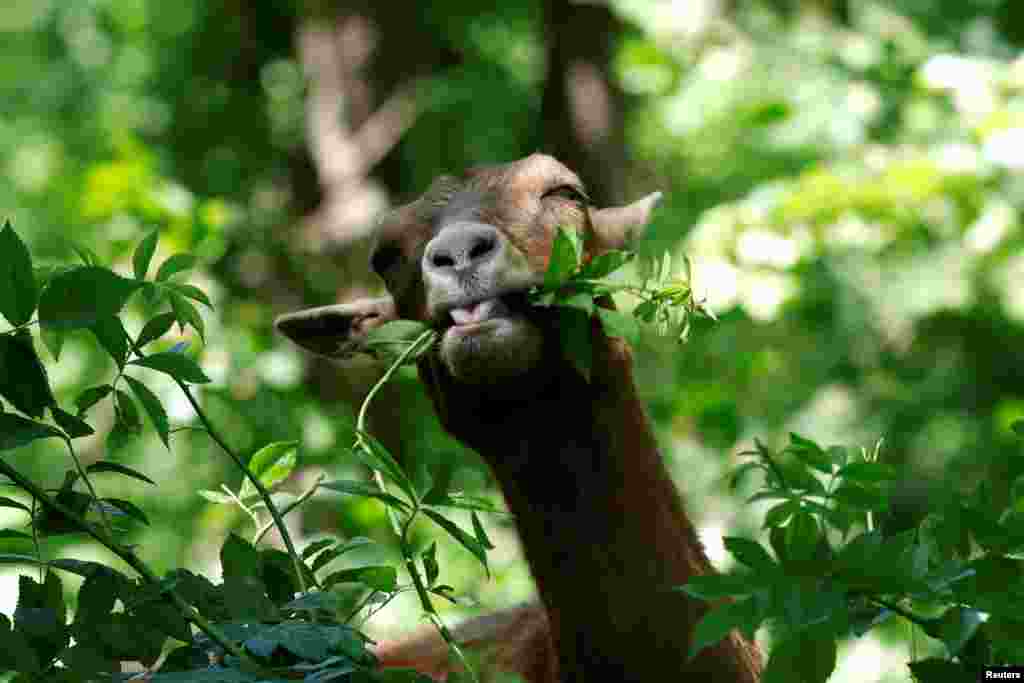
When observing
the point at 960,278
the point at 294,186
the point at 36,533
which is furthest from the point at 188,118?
the point at 36,533

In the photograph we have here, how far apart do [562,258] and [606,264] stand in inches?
4.0

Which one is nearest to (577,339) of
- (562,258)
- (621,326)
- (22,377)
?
(562,258)

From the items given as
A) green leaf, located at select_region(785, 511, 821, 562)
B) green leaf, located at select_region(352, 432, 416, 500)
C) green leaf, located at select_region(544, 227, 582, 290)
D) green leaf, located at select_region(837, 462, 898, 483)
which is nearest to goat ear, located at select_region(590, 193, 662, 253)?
green leaf, located at select_region(544, 227, 582, 290)

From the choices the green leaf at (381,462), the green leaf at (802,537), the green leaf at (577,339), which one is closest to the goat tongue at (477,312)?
the green leaf at (577,339)

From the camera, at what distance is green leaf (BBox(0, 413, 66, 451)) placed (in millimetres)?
2727

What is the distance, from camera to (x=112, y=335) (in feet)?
9.18

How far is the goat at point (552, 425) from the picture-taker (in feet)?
12.4

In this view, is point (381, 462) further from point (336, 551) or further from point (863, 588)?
point (863, 588)

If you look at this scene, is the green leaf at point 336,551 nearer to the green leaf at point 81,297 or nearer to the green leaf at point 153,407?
the green leaf at point 153,407

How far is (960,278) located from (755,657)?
6.07 meters

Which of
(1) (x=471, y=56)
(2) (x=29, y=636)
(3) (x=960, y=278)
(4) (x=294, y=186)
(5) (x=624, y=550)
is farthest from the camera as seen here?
(4) (x=294, y=186)

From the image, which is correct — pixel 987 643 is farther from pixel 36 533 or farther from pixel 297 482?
pixel 297 482

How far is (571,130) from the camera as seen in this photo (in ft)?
35.5

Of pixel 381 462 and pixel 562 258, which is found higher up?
pixel 562 258
